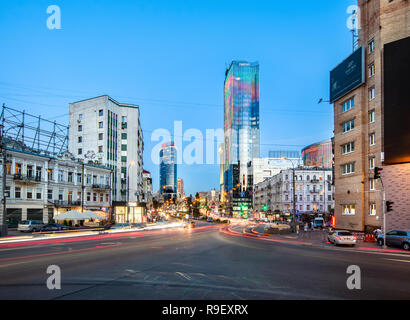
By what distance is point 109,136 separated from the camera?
A: 74375 mm

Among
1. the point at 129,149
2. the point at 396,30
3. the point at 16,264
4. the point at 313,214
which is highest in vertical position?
the point at 396,30

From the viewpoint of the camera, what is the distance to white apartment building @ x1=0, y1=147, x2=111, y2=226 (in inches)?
1765

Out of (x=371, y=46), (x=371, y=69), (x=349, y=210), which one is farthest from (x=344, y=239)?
(x=371, y=46)

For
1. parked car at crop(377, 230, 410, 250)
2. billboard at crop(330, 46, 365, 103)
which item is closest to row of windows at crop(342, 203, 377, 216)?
parked car at crop(377, 230, 410, 250)

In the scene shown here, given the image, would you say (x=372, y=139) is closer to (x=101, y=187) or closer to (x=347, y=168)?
(x=347, y=168)

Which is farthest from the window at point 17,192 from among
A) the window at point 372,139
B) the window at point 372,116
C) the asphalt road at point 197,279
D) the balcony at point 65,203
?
the window at point 372,116

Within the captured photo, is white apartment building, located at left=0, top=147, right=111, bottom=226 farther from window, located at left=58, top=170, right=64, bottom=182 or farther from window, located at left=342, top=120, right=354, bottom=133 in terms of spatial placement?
window, located at left=342, top=120, right=354, bottom=133

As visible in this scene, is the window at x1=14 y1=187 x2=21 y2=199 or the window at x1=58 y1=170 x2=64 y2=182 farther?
the window at x1=58 y1=170 x2=64 y2=182

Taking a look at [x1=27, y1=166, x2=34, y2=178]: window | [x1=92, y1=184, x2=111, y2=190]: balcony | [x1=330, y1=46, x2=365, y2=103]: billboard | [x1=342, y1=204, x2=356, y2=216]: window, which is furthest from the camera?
[x1=92, y1=184, x2=111, y2=190]: balcony

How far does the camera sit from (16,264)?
47.9 ft
